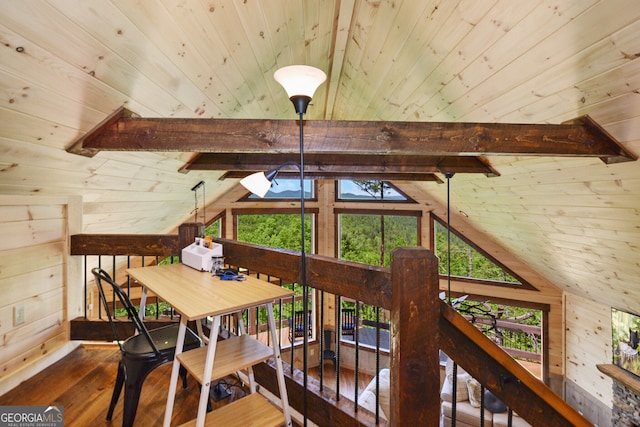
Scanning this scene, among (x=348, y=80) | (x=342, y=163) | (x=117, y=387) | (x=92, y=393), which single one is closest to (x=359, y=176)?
(x=342, y=163)

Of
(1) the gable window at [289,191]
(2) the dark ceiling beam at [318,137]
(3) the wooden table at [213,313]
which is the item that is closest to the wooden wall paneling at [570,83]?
(2) the dark ceiling beam at [318,137]

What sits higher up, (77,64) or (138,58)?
(138,58)

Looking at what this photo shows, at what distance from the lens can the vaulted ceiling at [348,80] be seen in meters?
1.22

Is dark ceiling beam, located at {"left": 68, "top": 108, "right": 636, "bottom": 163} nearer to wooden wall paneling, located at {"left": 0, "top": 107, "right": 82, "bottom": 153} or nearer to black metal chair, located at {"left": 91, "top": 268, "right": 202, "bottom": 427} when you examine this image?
wooden wall paneling, located at {"left": 0, "top": 107, "right": 82, "bottom": 153}

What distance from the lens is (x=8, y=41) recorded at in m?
1.05

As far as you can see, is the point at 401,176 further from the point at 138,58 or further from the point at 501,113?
the point at 138,58

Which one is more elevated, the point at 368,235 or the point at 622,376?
the point at 368,235

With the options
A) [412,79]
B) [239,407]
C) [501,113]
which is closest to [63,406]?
[239,407]

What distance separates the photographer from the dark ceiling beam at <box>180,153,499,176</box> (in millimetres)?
2959

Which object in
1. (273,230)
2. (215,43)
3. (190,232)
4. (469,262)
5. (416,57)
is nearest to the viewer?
(215,43)

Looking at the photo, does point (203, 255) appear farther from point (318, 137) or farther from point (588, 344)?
point (588, 344)

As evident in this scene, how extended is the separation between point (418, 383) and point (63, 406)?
2.17m

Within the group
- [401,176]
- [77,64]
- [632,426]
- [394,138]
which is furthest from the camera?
[401,176]

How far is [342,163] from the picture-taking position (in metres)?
3.21
